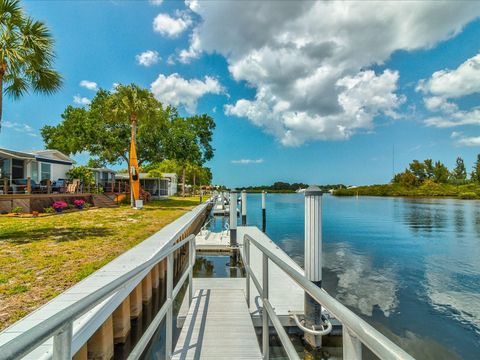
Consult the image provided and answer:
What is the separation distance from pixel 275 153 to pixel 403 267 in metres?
30.9

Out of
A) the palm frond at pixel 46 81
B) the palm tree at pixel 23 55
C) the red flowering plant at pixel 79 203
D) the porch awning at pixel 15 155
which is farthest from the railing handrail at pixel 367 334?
the porch awning at pixel 15 155

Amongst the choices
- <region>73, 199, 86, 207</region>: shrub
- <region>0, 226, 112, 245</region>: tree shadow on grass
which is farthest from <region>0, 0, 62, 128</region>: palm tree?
<region>73, 199, 86, 207</region>: shrub

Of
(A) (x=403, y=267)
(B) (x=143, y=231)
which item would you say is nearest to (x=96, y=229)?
(B) (x=143, y=231)

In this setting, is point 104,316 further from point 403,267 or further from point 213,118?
point 213,118

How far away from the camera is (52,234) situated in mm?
7371

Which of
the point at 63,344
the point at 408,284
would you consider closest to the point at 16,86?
the point at 63,344

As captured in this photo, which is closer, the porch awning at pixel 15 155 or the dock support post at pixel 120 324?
the dock support post at pixel 120 324

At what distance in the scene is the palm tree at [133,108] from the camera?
15789 mm

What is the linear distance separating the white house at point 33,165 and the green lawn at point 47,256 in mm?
7874

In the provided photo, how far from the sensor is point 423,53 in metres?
23.7

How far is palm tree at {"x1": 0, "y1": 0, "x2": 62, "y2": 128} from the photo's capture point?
22.4 feet

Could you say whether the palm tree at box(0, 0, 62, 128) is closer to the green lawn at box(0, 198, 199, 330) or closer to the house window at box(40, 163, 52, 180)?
the green lawn at box(0, 198, 199, 330)

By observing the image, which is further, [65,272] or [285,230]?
[285,230]

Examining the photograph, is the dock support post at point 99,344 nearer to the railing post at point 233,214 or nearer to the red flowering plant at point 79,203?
the railing post at point 233,214
